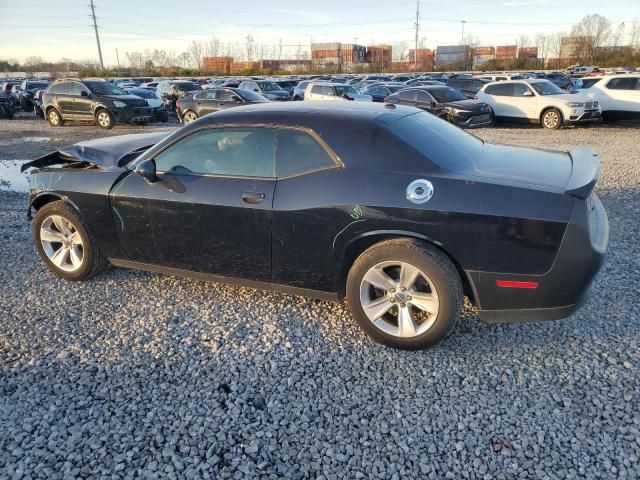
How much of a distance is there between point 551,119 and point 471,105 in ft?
8.37

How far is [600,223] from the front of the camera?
9.86ft

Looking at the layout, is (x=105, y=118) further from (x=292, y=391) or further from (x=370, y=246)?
(x=292, y=391)

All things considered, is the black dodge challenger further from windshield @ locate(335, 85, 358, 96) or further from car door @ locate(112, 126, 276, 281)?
windshield @ locate(335, 85, 358, 96)

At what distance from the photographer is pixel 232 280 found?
146 inches

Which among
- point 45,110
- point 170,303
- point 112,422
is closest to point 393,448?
point 112,422

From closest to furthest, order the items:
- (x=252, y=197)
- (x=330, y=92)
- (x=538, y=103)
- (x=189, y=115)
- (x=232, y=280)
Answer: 1. (x=252, y=197)
2. (x=232, y=280)
3. (x=538, y=103)
4. (x=189, y=115)
5. (x=330, y=92)

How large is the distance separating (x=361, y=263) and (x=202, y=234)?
4.22ft

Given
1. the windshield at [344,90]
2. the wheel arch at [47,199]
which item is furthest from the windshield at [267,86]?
the wheel arch at [47,199]

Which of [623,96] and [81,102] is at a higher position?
[623,96]

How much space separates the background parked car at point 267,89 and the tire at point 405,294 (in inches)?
739

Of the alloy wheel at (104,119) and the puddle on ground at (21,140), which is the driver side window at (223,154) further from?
the alloy wheel at (104,119)

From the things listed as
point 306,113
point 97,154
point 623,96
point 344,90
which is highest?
point 306,113

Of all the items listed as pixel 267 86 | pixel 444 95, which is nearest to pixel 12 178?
pixel 444 95

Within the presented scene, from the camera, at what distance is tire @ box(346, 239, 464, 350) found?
9.78 ft
